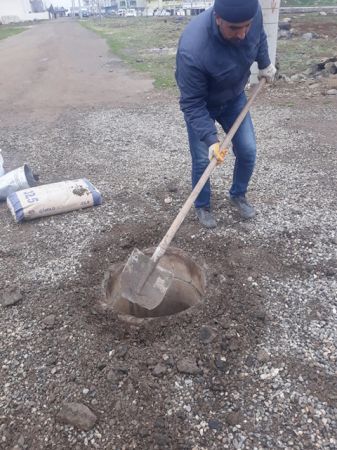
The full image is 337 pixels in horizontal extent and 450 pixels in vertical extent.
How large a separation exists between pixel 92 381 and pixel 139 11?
186ft

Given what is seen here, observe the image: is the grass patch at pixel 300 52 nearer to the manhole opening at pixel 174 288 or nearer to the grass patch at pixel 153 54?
the grass patch at pixel 153 54

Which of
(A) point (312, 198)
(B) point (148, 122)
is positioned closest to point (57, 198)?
(A) point (312, 198)

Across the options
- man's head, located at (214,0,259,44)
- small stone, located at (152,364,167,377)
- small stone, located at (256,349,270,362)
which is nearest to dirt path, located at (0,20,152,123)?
man's head, located at (214,0,259,44)

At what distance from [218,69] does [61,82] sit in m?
9.19

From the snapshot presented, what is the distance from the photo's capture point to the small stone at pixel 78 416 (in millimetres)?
2242

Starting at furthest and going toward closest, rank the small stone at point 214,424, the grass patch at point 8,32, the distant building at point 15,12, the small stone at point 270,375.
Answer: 1. the distant building at point 15,12
2. the grass patch at point 8,32
3. the small stone at point 270,375
4. the small stone at point 214,424

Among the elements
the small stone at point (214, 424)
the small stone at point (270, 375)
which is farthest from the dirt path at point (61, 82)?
the small stone at point (214, 424)

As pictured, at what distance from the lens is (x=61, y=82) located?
1107 cm

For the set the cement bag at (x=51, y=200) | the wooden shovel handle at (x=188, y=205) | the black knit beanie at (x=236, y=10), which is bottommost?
the cement bag at (x=51, y=200)

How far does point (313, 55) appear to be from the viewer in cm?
1182

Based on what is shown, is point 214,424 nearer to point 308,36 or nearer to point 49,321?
point 49,321

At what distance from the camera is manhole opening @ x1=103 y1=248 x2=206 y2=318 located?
3311 millimetres

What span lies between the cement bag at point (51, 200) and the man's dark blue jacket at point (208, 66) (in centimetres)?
154

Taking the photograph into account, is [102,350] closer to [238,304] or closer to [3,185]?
[238,304]
